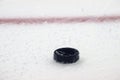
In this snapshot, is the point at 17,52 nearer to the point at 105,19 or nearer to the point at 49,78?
the point at 49,78

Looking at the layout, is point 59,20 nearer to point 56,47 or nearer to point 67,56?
point 56,47

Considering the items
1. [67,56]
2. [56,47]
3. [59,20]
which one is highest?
[59,20]

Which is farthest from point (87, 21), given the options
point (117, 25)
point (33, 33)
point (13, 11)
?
point (13, 11)

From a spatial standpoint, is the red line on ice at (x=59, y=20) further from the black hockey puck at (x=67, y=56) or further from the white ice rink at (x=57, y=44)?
the black hockey puck at (x=67, y=56)

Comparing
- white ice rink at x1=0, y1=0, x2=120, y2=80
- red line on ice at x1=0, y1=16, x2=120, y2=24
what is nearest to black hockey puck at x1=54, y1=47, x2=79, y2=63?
→ white ice rink at x1=0, y1=0, x2=120, y2=80

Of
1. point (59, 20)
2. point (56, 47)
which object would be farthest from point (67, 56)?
point (59, 20)

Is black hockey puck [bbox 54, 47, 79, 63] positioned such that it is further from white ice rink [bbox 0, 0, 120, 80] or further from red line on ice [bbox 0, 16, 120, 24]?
red line on ice [bbox 0, 16, 120, 24]

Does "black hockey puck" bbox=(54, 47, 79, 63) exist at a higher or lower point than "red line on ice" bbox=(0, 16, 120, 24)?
lower

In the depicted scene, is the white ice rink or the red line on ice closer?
the white ice rink
